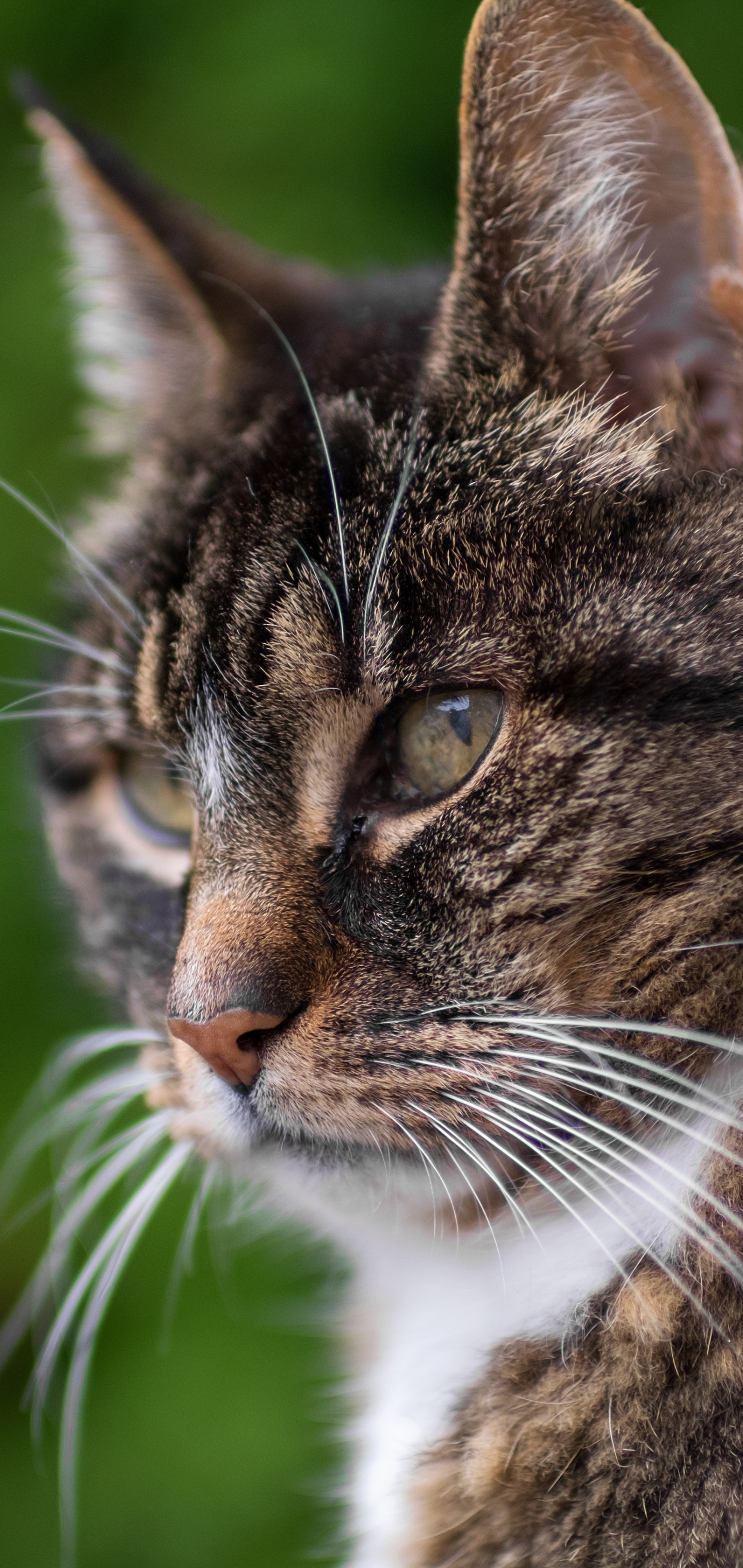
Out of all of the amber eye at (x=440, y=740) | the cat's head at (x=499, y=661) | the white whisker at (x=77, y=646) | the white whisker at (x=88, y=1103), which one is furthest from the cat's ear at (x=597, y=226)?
the white whisker at (x=88, y=1103)

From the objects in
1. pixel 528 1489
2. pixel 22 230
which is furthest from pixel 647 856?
pixel 22 230

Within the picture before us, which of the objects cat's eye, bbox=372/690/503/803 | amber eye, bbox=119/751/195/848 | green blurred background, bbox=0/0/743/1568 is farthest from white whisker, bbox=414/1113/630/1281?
green blurred background, bbox=0/0/743/1568

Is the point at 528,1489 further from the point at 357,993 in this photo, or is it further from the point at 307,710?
the point at 307,710

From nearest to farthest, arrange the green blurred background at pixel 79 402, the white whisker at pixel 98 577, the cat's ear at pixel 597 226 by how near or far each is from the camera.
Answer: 1. the cat's ear at pixel 597 226
2. the white whisker at pixel 98 577
3. the green blurred background at pixel 79 402

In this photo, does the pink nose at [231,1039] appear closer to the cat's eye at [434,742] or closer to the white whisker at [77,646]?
the cat's eye at [434,742]

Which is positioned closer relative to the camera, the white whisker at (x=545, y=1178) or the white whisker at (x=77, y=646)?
the white whisker at (x=545, y=1178)

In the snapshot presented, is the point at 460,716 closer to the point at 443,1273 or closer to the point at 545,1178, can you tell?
the point at 545,1178

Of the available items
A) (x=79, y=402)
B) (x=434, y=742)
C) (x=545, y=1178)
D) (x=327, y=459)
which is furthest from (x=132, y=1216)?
(x=79, y=402)
